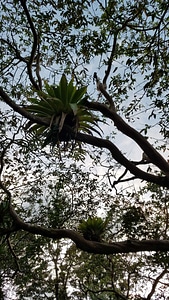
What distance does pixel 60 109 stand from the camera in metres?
3.42

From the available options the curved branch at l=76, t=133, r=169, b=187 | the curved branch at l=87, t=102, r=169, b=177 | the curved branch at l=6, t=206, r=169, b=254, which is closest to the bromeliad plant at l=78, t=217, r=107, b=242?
the curved branch at l=6, t=206, r=169, b=254

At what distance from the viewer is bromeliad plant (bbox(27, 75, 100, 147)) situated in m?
3.36

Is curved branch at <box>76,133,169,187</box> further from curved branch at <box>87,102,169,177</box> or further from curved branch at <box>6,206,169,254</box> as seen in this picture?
curved branch at <box>6,206,169,254</box>

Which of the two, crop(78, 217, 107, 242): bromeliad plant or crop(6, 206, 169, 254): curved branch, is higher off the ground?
crop(78, 217, 107, 242): bromeliad plant

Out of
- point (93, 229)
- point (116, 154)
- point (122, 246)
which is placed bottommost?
point (122, 246)

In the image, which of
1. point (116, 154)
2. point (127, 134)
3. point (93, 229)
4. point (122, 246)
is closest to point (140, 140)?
point (127, 134)

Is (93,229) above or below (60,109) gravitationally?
below

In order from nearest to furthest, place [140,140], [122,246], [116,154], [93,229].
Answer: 1. [122,246]
2. [140,140]
3. [116,154]
4. [93,229]

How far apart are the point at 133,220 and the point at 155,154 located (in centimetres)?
177

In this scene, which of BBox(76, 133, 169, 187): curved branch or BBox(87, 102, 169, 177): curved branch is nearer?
BBox(87, 102, 169, 177): curved branch

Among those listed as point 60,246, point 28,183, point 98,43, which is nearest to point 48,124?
point 98,43

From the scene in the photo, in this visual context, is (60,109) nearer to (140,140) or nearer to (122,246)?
(140,140)

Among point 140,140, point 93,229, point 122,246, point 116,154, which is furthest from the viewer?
point 93,229

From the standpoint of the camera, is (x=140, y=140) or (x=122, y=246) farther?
A: (x=140, y=140)
